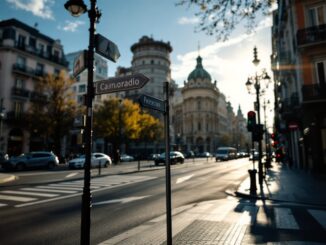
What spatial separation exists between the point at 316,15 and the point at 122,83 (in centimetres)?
2073

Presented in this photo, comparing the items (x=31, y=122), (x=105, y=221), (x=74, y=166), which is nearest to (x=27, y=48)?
(x=31, y=122)

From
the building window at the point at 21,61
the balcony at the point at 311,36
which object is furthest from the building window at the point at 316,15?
the building window at the point at 21,61

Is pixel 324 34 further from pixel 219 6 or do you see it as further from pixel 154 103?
pixel 154 103

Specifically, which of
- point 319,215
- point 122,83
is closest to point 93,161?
point 319,215

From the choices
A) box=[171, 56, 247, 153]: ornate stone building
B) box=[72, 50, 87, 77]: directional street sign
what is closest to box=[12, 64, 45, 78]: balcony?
box=[72, 50, 87, 77]: directional street sign

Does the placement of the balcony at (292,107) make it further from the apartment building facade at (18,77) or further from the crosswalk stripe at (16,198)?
the apartment building facade at (18,77)

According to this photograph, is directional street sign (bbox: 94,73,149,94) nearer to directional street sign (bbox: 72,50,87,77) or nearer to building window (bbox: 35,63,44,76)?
directional street sign (bbox: 72,50,87,77)

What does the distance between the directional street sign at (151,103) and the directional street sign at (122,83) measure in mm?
236

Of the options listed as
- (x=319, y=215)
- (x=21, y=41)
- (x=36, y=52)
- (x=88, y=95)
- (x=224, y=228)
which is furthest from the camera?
(x=36, y=52)

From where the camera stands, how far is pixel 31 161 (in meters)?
23.9

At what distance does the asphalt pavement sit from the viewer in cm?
526

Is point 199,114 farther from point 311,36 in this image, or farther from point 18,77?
point 311,36

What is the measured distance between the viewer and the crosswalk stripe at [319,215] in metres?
6.54

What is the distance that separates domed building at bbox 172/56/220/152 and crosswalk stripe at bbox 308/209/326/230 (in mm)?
88521
